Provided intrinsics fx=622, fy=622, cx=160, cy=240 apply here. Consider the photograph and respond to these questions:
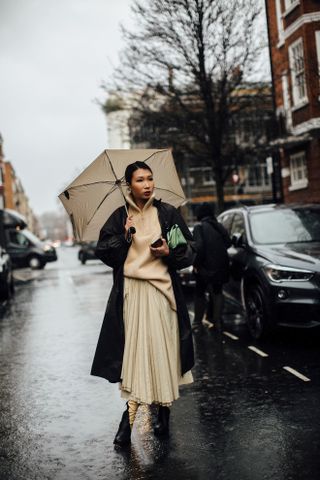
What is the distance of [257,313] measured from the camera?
7.90m

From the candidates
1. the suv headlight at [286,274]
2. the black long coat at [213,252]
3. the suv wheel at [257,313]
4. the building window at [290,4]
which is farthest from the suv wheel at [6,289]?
the building window at [290,4]

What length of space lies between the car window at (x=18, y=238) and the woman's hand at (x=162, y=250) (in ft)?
89.9

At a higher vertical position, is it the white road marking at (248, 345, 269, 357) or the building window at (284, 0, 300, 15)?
the building window at (284, 0, 300, 15)

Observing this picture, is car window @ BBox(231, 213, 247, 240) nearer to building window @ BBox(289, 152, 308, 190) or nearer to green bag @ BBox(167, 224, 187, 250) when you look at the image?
green bag @ BBox(167, 224, 187, 250)

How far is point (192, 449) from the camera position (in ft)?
13.6

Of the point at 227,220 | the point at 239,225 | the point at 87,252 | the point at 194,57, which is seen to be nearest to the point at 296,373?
the point at 239,225

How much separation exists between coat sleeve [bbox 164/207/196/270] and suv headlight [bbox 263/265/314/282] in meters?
3.07

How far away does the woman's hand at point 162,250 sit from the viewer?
13.5ft

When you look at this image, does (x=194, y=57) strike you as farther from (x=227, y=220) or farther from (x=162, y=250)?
(x=162, y=250)

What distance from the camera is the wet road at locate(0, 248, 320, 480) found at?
12.7ft

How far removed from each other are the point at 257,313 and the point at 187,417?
3.17 m

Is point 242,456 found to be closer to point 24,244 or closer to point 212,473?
point 212,473

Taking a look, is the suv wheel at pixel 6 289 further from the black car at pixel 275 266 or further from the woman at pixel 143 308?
the woman at pixel 143 308

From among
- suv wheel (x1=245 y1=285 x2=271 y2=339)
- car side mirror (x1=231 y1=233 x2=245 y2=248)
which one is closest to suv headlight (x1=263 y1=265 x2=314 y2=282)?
suv wheel (x1=245 y1=285 x2=271 y2=339)
